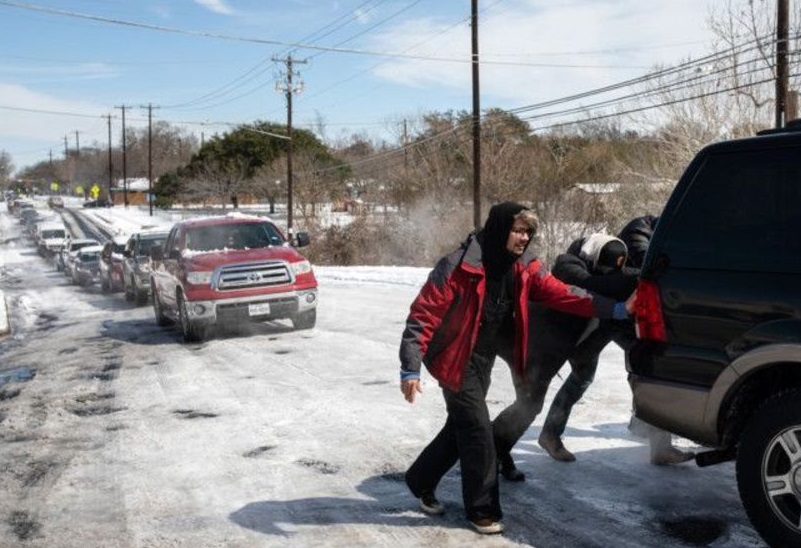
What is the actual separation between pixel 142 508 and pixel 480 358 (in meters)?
→ 2.28

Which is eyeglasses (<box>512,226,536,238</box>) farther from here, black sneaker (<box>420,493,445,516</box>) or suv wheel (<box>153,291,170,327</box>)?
suv wheel (<box>153,291,170,327</box>)

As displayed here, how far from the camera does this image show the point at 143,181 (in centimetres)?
11644

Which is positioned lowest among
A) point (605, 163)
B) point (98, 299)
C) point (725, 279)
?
point (98, 299)

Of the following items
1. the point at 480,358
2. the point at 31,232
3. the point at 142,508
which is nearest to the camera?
the point at 480,358

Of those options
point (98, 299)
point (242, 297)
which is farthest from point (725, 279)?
point (98, 299)

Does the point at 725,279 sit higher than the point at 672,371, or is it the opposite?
the point at 725,279

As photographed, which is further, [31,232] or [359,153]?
[359,153]

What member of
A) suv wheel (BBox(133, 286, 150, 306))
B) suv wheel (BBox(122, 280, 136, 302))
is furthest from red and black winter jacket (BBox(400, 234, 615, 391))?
suv wheel (BBox(122, 280, 136, 302))

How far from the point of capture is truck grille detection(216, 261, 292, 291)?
1227 cm

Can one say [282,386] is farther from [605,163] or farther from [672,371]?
[605,163]

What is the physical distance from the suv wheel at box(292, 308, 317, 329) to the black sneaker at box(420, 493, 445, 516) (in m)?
8.04

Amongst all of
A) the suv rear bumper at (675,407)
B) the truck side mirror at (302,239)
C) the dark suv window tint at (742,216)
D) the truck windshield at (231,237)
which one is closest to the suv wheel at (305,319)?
the truck side mirror at (302,239)

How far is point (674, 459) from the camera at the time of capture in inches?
218

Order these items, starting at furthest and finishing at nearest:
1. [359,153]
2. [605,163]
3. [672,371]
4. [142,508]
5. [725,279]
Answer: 1. [359,153]
2. [605,163]
3. [142,508]
4. [672,371]
5. [725,279]
